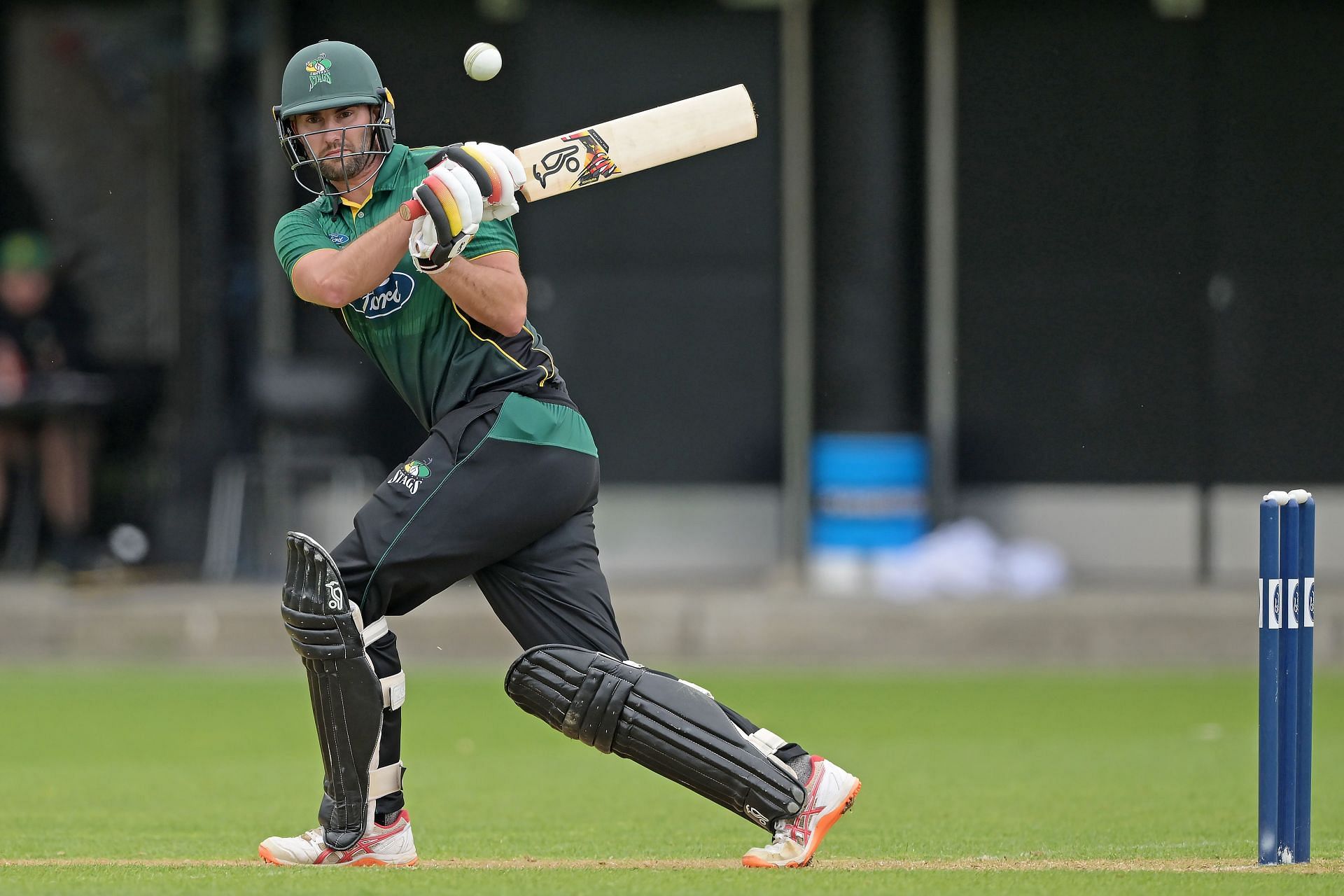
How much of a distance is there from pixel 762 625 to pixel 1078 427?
7.81 feet

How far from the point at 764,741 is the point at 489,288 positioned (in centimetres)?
114

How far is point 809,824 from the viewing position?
4.53 m

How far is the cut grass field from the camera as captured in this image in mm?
4398

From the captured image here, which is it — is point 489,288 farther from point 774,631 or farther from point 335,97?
point 774,631

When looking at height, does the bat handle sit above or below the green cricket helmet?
below

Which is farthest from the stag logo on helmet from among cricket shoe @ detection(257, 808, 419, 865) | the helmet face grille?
cricket shoe @ detection(257, 808, 419, 865)

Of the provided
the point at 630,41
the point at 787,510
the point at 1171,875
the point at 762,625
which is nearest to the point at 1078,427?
the point at 787,510

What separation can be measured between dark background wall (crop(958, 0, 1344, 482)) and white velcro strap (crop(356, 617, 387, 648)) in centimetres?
687

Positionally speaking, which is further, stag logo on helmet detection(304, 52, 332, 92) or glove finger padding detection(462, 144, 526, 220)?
stag logo on helmet detection(304, 52, 332, 92)

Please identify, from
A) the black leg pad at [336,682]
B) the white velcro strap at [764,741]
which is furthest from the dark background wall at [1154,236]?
the black leg pad at [336,682]

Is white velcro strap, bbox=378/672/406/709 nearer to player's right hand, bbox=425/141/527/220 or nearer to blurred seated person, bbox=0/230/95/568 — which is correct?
player's right hand, bbox=425/141/527/220

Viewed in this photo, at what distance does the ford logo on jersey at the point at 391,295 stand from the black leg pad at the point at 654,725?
2.63 ft

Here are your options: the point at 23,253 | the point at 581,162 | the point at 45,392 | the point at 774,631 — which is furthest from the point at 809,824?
the point at 23,253

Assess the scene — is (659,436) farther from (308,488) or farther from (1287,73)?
(1287,73)
